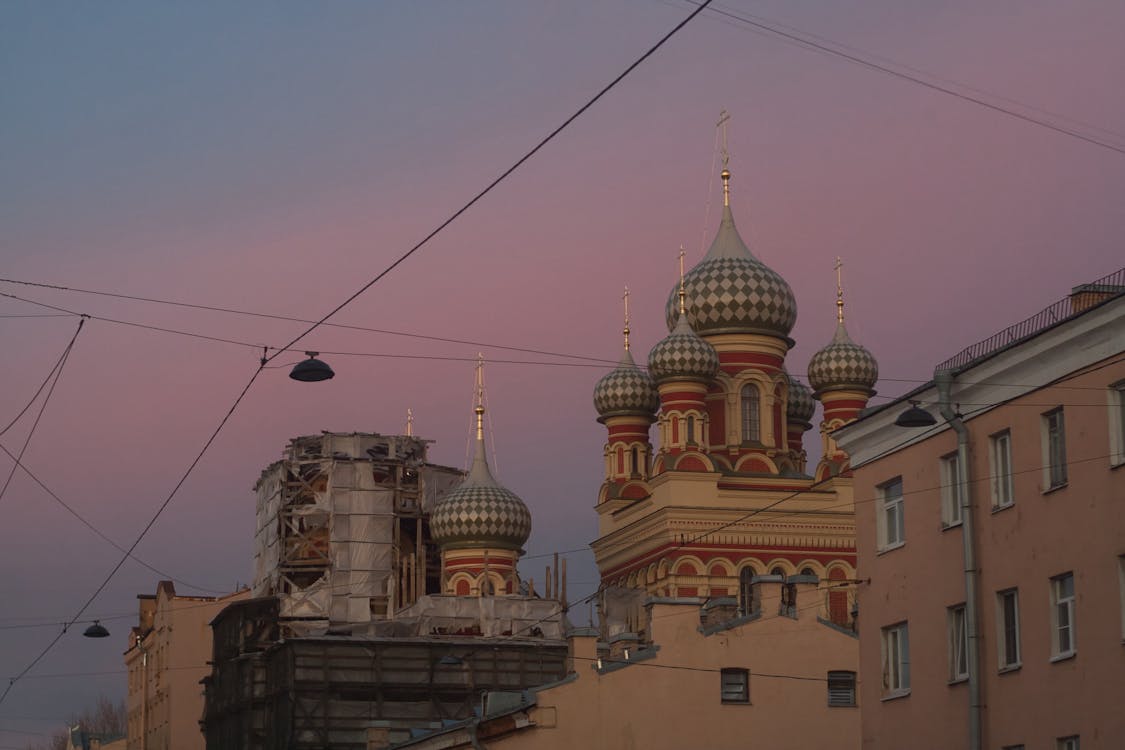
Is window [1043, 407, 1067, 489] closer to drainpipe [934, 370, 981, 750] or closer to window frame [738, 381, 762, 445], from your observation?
drainpipe [934, 370, 981, 750]

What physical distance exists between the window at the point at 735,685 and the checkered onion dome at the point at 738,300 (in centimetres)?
2606

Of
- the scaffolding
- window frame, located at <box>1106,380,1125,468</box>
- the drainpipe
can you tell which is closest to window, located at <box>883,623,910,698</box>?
the drainpipe

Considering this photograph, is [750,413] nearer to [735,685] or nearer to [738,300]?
[738,300]

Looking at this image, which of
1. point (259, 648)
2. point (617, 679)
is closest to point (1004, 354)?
point (617, 679)

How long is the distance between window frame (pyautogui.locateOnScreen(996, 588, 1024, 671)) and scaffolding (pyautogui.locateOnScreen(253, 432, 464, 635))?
34.9 m

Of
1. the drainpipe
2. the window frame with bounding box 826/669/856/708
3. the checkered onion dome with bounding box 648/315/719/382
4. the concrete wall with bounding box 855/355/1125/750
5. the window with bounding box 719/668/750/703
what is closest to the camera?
the concrete wall with bounding box 855/355/1125/750

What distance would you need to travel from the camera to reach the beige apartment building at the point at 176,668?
57281 millimetres

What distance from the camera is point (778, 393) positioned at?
55.9 metres

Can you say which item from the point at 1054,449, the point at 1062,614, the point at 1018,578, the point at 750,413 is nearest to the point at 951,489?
the point at 1018,578

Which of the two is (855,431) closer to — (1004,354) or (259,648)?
(1004,354)

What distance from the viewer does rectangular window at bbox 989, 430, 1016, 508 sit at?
21156mm

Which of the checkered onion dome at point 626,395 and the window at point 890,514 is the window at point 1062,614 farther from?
the checkered onion dome at point 626,395

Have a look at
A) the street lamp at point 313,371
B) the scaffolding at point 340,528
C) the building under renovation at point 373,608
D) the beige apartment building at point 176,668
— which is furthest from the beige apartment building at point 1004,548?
the beige apartment building at point 176,668

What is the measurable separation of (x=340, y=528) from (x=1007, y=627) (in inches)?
1443
